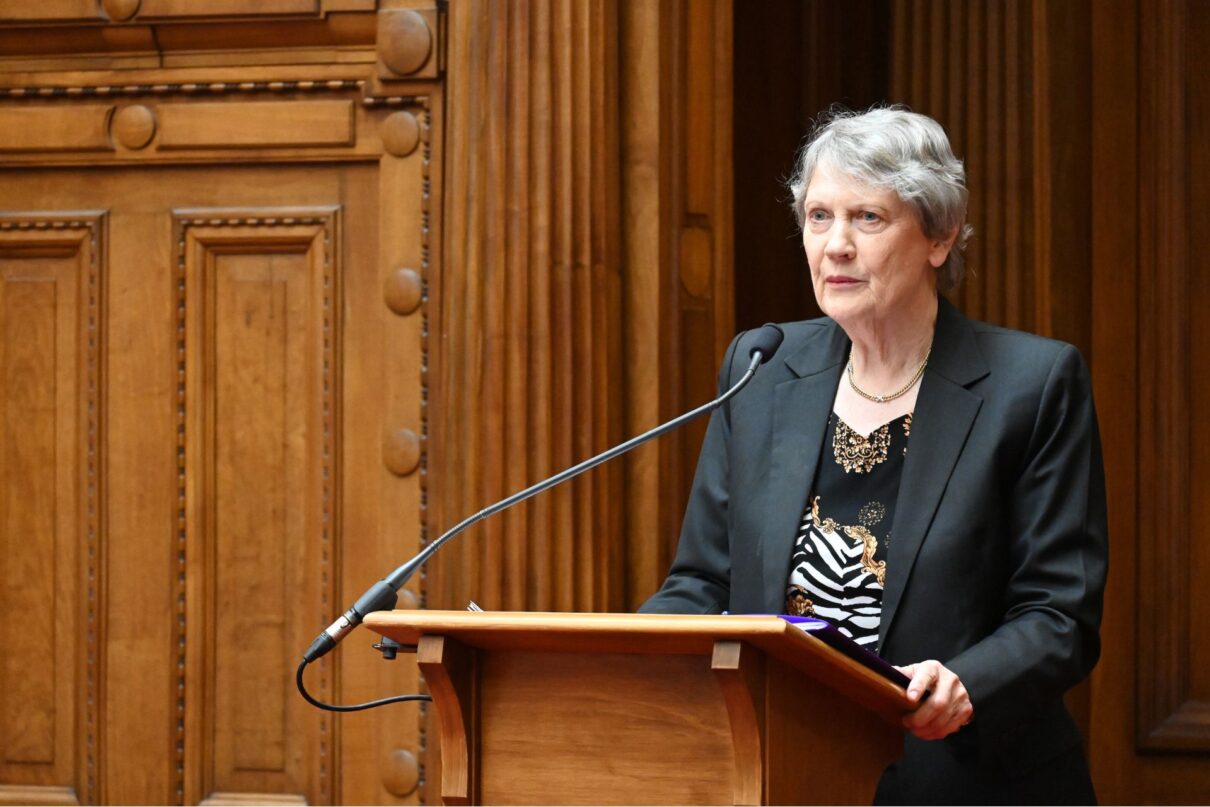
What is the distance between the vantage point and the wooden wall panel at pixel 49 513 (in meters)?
3.60

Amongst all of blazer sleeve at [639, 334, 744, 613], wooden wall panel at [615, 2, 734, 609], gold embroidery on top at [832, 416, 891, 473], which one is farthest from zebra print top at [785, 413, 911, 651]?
wooden wall panel at [615, 2, 734, 609]

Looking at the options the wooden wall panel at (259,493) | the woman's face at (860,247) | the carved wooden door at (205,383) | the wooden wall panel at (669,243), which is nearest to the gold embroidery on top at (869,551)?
the woman's face at (860,247)

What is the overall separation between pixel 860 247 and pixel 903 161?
136mm

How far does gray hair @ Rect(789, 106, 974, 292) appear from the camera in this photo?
225 cm

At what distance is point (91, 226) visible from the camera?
3.65m

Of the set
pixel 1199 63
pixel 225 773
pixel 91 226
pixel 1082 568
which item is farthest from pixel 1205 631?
pixel 91 226

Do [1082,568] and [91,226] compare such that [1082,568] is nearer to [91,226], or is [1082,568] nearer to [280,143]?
[280,143]

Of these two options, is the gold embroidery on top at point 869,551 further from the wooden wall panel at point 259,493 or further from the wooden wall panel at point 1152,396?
the wooden wall panel at point 259,493

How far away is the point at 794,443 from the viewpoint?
2326 mm

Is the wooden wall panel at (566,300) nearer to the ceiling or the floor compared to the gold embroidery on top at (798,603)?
nearer to the ceiling

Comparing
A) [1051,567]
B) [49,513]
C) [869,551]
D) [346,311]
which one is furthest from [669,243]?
[49,513]

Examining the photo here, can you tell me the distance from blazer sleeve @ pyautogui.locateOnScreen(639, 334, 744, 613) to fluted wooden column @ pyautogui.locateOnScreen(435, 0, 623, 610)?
2.63ft

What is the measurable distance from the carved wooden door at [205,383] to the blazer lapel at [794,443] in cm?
126

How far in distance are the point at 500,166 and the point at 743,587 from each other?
4.38 ft
